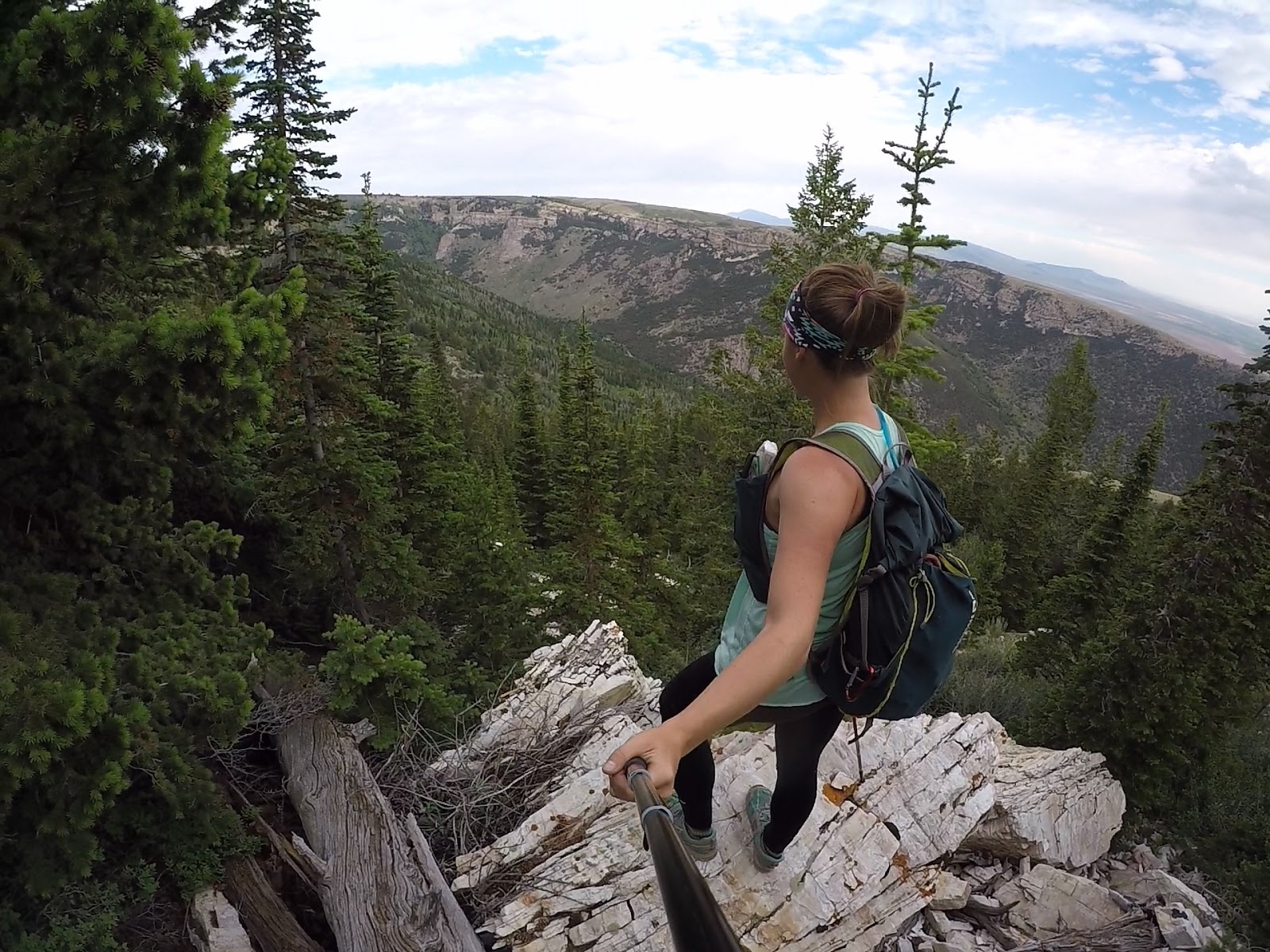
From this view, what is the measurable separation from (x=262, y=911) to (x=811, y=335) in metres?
5.30

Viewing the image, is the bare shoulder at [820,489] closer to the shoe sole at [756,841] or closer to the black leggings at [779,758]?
the black leggings at [779,758]

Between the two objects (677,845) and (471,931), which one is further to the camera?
(471,931)

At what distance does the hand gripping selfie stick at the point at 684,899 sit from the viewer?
0.98m

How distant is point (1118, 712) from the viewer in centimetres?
814

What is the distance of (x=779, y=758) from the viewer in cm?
300

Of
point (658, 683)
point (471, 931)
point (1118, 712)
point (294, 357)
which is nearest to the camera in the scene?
point (471, 931)

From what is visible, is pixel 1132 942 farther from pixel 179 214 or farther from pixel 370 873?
pixel 179 214

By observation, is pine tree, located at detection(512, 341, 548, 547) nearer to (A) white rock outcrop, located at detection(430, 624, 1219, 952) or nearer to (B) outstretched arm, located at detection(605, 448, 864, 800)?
(A) white rock outcrop, located at detection(430, 624, 1219, 952)

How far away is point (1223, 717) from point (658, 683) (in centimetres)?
694

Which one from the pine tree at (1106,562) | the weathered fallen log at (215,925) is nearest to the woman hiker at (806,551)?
the weathered fallen log at (215,925)

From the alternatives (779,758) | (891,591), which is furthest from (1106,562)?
(891,591)

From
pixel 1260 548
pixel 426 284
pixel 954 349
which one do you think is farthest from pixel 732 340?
pixel 1260 548

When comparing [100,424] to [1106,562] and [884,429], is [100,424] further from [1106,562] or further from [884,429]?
[1106,562]

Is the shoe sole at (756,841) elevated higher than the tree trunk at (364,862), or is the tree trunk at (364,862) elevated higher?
the shoe sole at (756,841)
